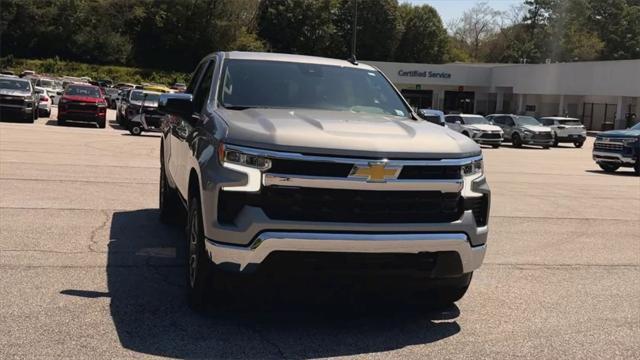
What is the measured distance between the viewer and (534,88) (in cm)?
6462

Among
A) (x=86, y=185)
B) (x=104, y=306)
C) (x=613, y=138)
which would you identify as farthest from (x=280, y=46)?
(x=104, y=306)

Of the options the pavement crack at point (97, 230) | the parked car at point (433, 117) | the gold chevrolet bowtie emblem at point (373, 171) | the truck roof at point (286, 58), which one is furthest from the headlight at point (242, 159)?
the pavement crack at point (97, 230)

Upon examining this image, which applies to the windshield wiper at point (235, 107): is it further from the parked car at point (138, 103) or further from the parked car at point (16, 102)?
the parked car at point (16, 102)

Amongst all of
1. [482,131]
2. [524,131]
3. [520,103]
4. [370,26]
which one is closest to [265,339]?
[482,131]

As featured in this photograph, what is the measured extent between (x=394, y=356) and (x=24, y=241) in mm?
4524

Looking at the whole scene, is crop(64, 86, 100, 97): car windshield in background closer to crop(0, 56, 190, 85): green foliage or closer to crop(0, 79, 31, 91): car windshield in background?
crop(0, 79, 31, 91): car windshield in background

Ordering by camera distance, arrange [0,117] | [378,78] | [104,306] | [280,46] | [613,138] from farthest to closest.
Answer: [280,46] → [0,117] → [613,138] → [378,78] → [104,306]

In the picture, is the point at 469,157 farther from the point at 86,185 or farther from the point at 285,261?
the point at 86,185

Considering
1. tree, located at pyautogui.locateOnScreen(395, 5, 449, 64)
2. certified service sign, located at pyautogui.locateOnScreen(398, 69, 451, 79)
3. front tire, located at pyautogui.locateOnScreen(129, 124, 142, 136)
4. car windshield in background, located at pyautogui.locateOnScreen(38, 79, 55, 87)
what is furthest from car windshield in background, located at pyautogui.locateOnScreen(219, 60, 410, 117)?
tree, located at pyautogui.locateOnScreen(395, 5, 449, 64)

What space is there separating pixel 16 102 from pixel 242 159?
86.8ft

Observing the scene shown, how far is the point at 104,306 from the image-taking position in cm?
538

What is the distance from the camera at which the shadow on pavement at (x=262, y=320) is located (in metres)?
4.64

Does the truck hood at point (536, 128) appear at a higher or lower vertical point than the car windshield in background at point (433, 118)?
lower

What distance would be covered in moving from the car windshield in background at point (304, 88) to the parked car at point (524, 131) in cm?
3097
